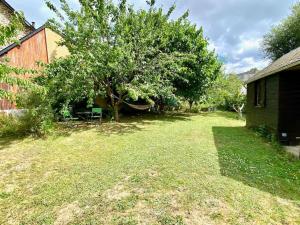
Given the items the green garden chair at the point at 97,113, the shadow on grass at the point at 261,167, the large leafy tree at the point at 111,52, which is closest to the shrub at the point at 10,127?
the large leafy tree at the point at 111,52

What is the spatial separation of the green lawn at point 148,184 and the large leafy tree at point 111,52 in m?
3.33

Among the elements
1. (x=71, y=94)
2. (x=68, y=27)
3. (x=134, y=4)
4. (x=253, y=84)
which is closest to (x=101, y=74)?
(x=71, y=94)

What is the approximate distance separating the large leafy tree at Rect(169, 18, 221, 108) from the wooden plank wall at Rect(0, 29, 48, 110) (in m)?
7.58

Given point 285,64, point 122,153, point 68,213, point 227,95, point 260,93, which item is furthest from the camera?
point 227,95

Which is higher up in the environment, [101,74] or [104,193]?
[101,74]

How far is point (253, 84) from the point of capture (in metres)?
10.6

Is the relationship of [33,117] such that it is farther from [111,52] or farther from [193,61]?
[193,61]

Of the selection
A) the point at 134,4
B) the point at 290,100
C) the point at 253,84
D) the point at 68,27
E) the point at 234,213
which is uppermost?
the point at 134,4

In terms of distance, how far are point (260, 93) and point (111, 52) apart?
6.40 metres

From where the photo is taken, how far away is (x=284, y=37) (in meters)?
23.9

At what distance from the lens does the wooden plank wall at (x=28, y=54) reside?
38.4 feet

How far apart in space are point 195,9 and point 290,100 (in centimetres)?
918

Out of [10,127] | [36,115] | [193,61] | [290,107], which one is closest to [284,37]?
[193,61]

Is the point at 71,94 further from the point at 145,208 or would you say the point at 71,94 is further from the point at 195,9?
the point at 195,9
